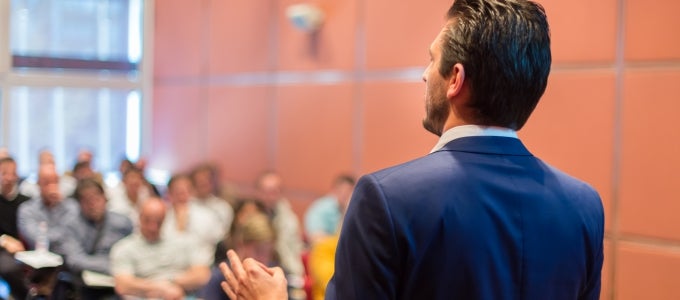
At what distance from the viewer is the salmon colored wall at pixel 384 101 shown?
4250 mm

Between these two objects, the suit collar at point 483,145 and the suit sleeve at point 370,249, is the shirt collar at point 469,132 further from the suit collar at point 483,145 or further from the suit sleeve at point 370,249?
the suit sleeve at point 370,249

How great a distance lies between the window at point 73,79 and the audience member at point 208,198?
10.2 ft

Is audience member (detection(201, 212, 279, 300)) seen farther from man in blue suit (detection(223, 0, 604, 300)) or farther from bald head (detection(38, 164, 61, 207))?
man in blue suit (detection(223, 0, 604, 300))

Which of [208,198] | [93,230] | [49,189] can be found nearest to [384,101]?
[208,198]

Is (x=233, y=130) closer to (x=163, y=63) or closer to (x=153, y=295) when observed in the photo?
(x=163, y=63)

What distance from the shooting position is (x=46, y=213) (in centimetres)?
545

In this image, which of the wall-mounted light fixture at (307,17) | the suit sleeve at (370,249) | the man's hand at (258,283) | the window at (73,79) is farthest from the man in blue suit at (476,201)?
the window at (73,79)

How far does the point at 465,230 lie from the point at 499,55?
0.80ft

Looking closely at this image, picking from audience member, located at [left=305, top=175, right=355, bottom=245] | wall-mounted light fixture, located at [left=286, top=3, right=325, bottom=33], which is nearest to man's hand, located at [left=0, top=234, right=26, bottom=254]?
audience member, located at [left=305, top=175, right=355, bottom=245]

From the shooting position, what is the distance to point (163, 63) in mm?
9250

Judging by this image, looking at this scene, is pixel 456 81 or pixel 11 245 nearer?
pixel 456 81

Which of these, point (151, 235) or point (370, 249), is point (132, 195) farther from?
point (370, 249)

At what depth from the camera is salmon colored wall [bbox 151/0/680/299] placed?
4.25 m

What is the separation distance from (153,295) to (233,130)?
11.6 ft
